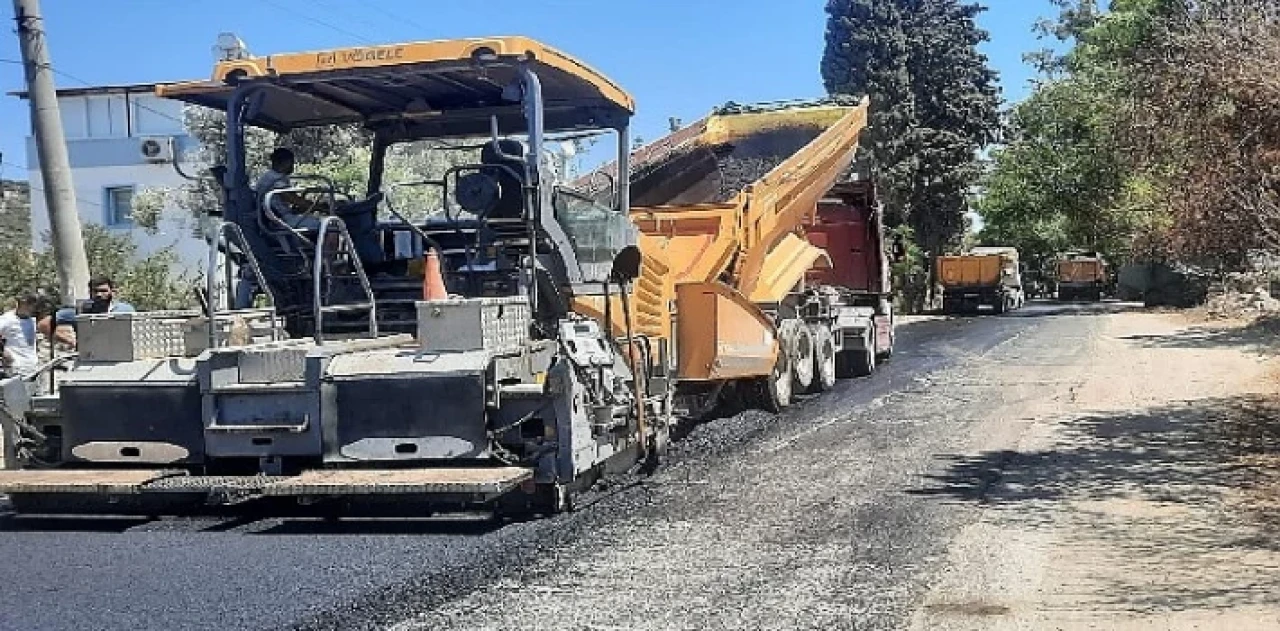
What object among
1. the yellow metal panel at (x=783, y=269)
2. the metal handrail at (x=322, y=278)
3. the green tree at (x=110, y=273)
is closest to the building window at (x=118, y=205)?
the green tree at (x=110, y=273)

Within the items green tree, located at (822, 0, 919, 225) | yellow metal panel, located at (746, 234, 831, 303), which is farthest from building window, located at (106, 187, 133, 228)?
yellow metal panel, located at (746, 234, 831, 303)

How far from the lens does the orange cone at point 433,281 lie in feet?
25.2

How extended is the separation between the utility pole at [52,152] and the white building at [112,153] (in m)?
24.9

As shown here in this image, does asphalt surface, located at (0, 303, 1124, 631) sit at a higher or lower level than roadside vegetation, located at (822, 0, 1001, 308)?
lower

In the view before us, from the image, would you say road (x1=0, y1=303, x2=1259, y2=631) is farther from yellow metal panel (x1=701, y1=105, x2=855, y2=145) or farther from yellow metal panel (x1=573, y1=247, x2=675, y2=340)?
yellow metal panel (x1=701, y1=105, x2=855, y2=145)

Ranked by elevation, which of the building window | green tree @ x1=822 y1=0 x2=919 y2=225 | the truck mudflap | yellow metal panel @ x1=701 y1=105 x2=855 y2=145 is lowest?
the truck mudflap

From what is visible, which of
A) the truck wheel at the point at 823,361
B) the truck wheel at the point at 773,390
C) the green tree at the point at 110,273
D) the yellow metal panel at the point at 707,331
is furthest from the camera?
the green tree at the point at 110,273

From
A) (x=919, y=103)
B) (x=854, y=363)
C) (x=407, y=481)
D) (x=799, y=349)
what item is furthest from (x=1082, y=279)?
(x=407, y=481)

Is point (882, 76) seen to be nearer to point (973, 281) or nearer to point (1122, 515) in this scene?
point (973, 281)

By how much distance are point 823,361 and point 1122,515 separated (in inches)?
284

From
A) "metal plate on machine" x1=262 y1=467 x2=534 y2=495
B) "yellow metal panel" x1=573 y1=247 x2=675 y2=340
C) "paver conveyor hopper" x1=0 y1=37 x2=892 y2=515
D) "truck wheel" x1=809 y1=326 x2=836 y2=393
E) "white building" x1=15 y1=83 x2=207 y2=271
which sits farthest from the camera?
"white building" x1=15 y1=83 x2=207 y2=271

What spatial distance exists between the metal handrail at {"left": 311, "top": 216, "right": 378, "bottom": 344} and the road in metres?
1.22

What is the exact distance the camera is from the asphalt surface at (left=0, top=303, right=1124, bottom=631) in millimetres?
5320

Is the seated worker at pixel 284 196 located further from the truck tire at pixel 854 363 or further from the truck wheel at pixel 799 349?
the truck tire at pixel 854 363
